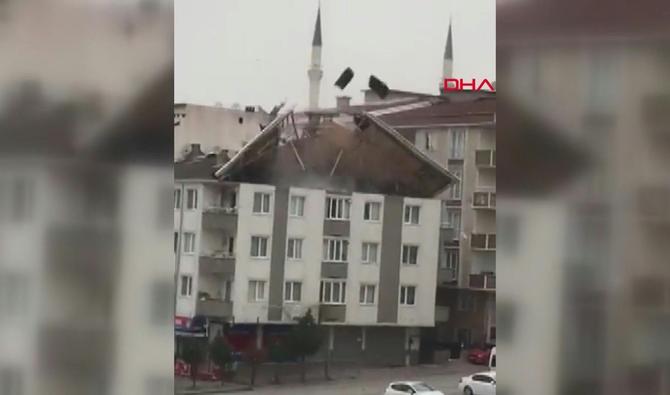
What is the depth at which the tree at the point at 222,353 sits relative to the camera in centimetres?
160

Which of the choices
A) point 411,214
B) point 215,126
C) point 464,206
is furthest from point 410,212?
point 215,126

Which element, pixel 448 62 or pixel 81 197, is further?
pixel 448 62

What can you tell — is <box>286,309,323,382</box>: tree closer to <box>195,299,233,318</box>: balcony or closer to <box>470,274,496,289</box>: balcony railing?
<box>195,299,233,318</box>: balcony

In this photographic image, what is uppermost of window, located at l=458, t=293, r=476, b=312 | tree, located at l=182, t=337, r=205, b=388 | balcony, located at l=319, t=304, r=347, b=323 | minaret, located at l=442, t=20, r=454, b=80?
minaret, located at l=442, t=20, r=454, b=80

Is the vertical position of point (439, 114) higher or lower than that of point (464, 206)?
higher

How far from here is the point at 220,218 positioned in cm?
159

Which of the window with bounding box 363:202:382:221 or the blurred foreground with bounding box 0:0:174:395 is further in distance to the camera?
A: the window with bounding box 363:202:382:221

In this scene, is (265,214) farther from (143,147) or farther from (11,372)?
(11,372)

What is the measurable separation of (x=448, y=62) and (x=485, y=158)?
206mm

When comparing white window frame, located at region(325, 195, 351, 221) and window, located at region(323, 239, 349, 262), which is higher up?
white window frame, located at region(325, 195, 351, 221)

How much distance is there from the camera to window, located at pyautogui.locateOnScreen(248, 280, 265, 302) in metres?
1.59

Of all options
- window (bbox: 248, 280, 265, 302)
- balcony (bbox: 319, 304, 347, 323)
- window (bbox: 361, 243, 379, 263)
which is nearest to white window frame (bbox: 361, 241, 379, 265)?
window (bbox: 361, 243, 379, 263)

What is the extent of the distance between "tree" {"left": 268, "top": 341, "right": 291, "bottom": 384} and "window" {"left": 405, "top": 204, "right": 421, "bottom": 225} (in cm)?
34

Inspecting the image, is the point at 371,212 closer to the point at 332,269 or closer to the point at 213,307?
the point at 332,269
